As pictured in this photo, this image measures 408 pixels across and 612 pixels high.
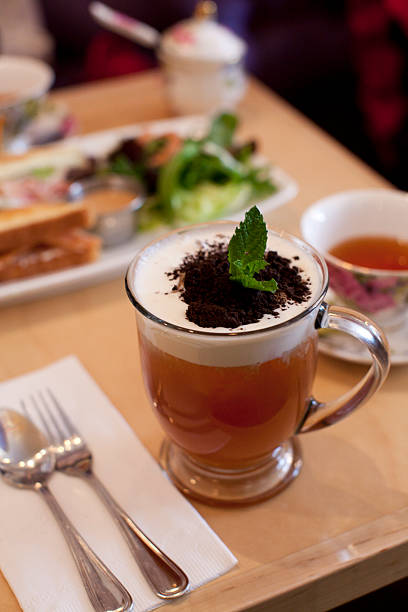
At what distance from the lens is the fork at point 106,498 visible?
75 cm

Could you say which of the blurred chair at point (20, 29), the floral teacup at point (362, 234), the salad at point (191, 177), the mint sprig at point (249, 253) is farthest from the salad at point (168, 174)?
the blurred chair at point (20, 29)

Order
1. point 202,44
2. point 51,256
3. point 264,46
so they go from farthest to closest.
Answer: point 264,46 < point 202,44 < point 51,256

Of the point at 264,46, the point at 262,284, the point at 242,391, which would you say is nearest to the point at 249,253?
the point at 262,284

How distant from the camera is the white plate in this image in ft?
4.29

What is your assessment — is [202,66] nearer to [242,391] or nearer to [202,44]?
[202,44]

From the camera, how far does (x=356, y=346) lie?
44.1 inches

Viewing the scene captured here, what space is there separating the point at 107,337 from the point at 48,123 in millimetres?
989

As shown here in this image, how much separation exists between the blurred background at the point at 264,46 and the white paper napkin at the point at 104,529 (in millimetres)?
2343

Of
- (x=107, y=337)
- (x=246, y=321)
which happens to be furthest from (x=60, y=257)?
(x=246, y=321)

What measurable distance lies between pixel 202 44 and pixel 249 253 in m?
1.35

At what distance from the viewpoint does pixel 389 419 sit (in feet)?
3.29

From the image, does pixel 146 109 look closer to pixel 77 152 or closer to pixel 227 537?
pixel 77 152

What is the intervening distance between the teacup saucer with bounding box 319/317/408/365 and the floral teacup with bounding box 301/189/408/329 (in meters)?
0.02

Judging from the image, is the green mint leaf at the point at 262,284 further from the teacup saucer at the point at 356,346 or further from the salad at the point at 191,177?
the salad at the point at 191,177
